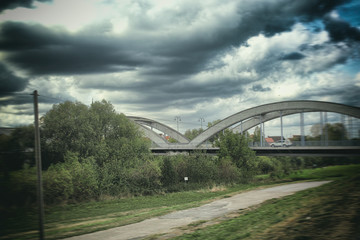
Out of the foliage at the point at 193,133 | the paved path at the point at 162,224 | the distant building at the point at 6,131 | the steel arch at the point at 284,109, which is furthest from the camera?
the foliage at the point at 193,133

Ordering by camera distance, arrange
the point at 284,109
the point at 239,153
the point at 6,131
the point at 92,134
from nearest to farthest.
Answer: the point at 6,131
the point at 92,134
the point at 239,153
the point at 284,109

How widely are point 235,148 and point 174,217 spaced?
1178 inches

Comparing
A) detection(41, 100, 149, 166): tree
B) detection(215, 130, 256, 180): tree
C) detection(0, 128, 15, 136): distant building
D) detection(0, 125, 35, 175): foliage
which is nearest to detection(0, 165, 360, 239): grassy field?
detection(0, 125, 35, 175): foliage

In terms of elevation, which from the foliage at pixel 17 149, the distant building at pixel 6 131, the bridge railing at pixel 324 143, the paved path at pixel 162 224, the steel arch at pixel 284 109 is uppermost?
the steel arch at pixel 284 109

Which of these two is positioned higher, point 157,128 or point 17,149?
point 157,128

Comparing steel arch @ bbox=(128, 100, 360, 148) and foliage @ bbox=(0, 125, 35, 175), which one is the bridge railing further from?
foliage @ bbox=(0, 125, 35, 175)

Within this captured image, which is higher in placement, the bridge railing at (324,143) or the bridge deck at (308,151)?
the bridge railing at (324,143)

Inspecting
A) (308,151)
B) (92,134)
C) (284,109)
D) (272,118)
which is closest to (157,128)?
(272,118)

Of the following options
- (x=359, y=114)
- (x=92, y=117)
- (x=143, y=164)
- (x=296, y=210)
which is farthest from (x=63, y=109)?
(x=359, y=114)

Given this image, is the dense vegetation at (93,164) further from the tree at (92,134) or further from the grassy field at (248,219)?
the grassy field at (248,219)

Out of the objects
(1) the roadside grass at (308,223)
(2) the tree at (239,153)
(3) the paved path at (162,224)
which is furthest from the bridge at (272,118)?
(1) the roadside grass at (308,223)

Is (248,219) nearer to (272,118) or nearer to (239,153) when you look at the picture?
(239,153)

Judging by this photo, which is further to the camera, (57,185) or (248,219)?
(57,185)

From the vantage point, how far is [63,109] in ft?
106
